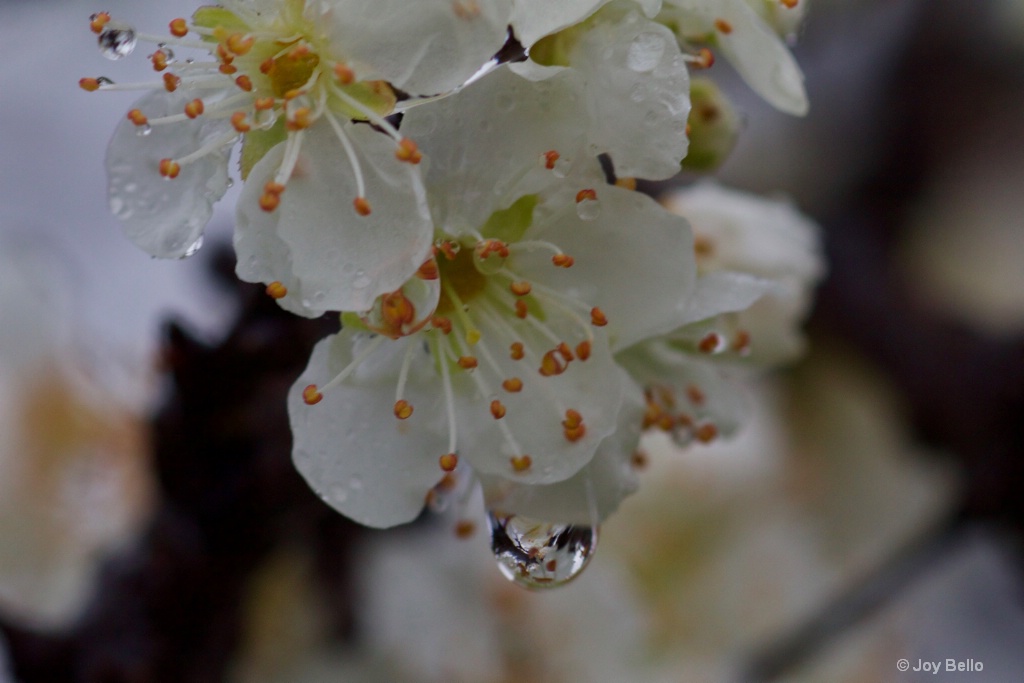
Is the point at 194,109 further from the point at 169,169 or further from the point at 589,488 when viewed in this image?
the point at 589,488

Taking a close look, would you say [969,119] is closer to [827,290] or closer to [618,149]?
[827,290]

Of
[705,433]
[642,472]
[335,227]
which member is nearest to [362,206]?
[335,227]

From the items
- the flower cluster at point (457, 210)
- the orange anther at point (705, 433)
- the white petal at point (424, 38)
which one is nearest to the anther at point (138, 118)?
the flower cluster at point (457, 210)

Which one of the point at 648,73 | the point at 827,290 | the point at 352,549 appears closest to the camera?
the point at 648,73

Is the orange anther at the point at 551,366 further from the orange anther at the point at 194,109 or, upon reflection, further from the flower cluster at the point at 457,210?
the orange anther at the point at 194,109

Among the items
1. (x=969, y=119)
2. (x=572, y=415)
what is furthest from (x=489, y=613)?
(x=969, y=119)

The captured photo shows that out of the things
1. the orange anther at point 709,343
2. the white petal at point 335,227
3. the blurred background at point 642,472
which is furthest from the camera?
the blurred background at point 642,472
